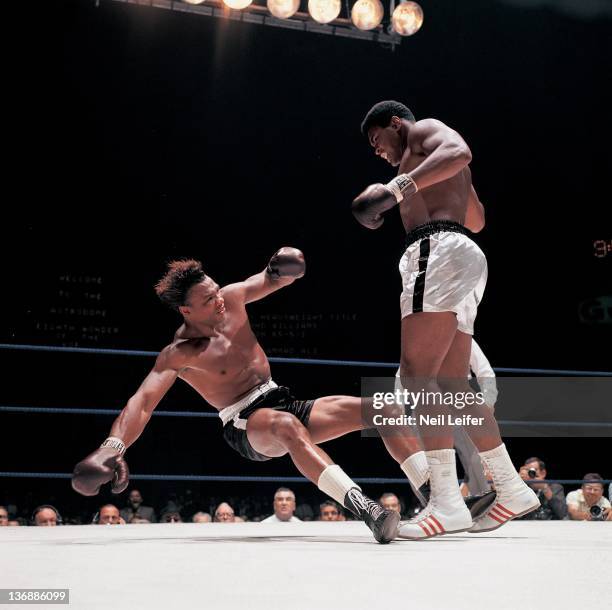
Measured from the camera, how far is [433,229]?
6.77 feet

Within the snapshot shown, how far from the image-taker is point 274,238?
7.80 m

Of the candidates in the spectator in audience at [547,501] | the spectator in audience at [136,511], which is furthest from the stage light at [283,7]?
the spectator in audience at [136,511]

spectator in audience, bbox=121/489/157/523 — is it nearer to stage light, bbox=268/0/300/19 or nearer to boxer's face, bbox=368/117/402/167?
stage light, bbox=268/0/300/19

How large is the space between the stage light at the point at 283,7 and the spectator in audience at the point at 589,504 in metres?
2.67

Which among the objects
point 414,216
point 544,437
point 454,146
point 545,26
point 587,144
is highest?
point 545,26

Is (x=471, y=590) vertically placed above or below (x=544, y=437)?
above

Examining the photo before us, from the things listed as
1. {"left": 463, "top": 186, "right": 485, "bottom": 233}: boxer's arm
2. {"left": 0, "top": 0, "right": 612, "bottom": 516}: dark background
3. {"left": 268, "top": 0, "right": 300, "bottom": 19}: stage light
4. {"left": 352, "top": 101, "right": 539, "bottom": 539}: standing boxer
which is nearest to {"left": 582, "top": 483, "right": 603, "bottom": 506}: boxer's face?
{"left": 352, "top": 101, "right": 539, "bottom": 539}: standing boxer

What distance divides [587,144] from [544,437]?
273 cm

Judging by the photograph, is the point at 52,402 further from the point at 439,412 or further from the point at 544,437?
the point at 439,412

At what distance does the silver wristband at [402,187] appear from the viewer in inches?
75.5

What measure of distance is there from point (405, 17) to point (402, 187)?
2792 mm

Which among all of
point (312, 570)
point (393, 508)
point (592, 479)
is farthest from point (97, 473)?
point (393, 508)

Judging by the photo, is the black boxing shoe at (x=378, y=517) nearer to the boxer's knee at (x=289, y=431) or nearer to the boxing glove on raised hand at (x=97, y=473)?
the boxer's knee at (x=289, y=431)

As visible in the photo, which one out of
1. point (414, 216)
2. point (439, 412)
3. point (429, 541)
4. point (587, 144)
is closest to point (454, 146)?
point (414, 216)
